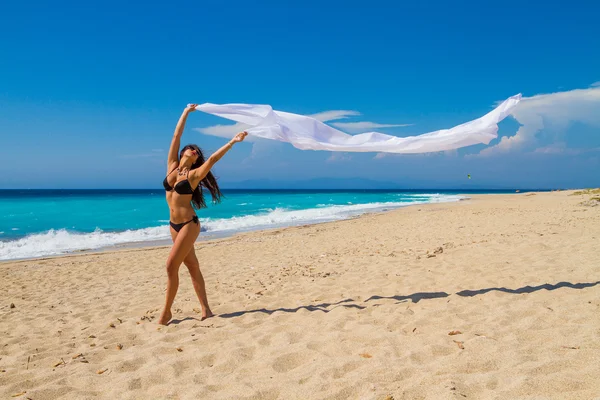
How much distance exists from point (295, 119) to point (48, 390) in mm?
5074

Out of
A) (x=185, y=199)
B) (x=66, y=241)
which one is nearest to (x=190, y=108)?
(x=185, y=199)

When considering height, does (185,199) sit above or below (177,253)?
above

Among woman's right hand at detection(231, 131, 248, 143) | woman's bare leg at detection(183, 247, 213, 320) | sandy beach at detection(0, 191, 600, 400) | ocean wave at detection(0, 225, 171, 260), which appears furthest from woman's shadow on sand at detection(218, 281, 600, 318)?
ocean wave at detection(0, 225, 171, 260)

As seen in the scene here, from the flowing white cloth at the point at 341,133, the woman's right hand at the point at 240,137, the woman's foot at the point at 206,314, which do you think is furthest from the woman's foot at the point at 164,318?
the flowing white cloth at the point at 341,133

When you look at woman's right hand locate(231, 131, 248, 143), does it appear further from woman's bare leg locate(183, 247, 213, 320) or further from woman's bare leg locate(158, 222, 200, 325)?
woman's bare leg locate(183, 247, 213, 320)

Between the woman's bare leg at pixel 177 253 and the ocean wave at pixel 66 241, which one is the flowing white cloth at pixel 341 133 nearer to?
the woman's bare leg at pixel 177 253

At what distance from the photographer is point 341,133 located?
280 inches

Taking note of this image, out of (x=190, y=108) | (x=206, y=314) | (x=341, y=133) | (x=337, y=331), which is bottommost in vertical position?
(x=206, y=314)

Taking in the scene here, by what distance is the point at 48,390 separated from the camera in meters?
2.97

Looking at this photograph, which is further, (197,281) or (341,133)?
(341,133)

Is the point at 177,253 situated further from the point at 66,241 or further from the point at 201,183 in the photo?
the point at 66,241

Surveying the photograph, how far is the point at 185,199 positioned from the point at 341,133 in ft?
11.0

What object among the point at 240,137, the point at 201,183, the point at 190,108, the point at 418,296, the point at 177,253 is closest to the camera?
the point at 177,253

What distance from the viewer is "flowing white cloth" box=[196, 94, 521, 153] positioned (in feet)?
20.8
